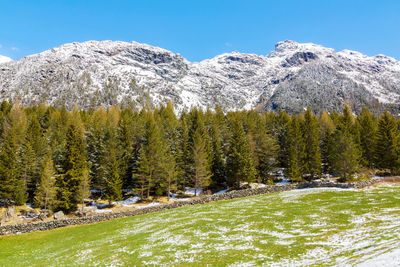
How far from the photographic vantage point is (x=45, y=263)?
1914cm

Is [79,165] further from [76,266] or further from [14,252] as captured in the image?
[76,266]

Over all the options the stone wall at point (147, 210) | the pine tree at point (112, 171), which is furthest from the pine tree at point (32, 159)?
the stone wall at point (147, 210)

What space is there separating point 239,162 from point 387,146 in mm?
36623

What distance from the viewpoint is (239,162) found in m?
57.4

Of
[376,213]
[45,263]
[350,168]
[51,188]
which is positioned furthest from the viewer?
[350,168]

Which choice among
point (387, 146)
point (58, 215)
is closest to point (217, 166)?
point (58, 215)

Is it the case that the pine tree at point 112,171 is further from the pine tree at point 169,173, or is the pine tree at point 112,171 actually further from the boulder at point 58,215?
the pine tree at point 169,173

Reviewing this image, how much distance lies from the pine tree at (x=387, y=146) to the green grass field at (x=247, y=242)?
3136 centimetres

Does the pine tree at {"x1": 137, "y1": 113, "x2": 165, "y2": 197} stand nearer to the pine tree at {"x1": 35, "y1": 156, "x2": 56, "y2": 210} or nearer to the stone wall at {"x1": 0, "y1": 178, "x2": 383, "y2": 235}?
the stone wall at {"x1": 0, "y1": 178, "x2": 383, "y2": 235}

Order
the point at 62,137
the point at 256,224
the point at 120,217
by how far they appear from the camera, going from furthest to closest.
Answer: the point at 62,137 → the point at 120,217 → the point at 256,224

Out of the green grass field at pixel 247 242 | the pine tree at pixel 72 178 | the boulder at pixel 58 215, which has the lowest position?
the boulder at pixel 58 215

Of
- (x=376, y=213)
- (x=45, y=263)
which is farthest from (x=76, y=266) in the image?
(x=376, y=213)

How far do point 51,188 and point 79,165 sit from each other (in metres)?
7.20

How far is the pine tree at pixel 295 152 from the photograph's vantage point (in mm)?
56750
